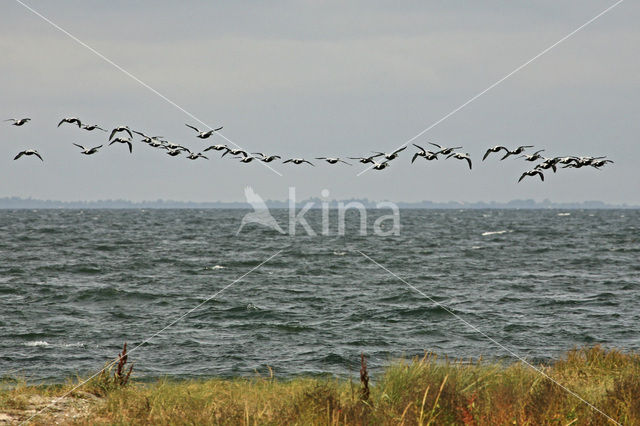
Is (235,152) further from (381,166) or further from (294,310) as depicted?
(294,310)

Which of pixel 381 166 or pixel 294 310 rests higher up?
pixel 381 166

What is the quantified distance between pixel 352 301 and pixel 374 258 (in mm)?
31674

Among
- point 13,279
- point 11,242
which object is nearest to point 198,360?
point 13,279

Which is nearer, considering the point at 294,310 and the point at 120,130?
the point at 120,130

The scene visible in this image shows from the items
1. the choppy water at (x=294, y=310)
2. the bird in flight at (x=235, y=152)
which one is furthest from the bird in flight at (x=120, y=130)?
the choppy water at (x=294, y=310)

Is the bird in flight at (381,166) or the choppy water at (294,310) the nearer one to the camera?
the bird in flight at (381,166)

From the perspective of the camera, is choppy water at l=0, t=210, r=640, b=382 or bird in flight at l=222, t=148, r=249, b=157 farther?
choppy water at l=0, t=210, r=640, b=382

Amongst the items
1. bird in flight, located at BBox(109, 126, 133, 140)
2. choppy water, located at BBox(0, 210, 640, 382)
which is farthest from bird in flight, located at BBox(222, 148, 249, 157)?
choppy water, located at BBox(0, 210, 640, 382)

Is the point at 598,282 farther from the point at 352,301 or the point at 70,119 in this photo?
the point at 70,119

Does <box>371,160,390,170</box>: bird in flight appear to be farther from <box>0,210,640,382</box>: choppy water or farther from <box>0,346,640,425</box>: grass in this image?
<box>0,210,640,382</box>: choppy water

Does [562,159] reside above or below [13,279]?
above

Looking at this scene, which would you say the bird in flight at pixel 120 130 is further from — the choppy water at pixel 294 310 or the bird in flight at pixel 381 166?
the choppy water at pixel 294 310

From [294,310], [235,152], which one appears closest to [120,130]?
[235,152]

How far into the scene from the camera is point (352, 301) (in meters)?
39.0
